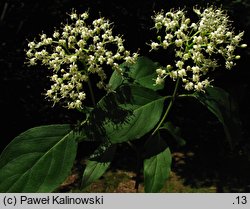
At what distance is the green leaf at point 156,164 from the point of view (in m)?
1.27

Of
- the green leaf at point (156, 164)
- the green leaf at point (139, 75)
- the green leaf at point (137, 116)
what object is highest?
the green leaf at point (139, 75)

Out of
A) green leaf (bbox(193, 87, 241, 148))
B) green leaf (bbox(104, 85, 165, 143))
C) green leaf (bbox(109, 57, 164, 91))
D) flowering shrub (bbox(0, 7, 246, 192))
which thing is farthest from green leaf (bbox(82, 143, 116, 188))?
green leaf (bbox(193, 87, 241, 148))

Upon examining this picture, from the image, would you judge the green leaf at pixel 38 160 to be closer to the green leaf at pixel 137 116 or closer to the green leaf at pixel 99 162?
the green leaf at pixel 99 162

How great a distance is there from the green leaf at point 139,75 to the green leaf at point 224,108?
0.16 metres

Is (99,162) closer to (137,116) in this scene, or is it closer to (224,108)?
(137,116)

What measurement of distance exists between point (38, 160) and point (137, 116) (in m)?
0.37

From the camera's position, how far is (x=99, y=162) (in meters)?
1.33

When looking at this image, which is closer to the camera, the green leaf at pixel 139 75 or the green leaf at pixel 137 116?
the green leaf at pixel 137 116

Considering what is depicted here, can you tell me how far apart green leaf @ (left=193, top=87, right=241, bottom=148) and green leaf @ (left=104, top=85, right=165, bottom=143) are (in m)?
0.16

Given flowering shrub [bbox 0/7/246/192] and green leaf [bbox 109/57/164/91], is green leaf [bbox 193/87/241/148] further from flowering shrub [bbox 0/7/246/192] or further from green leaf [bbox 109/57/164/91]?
green leaf [bbox 109/57/164/91]

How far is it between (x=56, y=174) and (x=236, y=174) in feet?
15.7

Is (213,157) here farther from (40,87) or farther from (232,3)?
(40,87)

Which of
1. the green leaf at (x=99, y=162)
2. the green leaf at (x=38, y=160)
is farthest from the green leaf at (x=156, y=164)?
the green leaf at (x=38, y=160)

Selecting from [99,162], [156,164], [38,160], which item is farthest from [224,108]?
[38,160]
